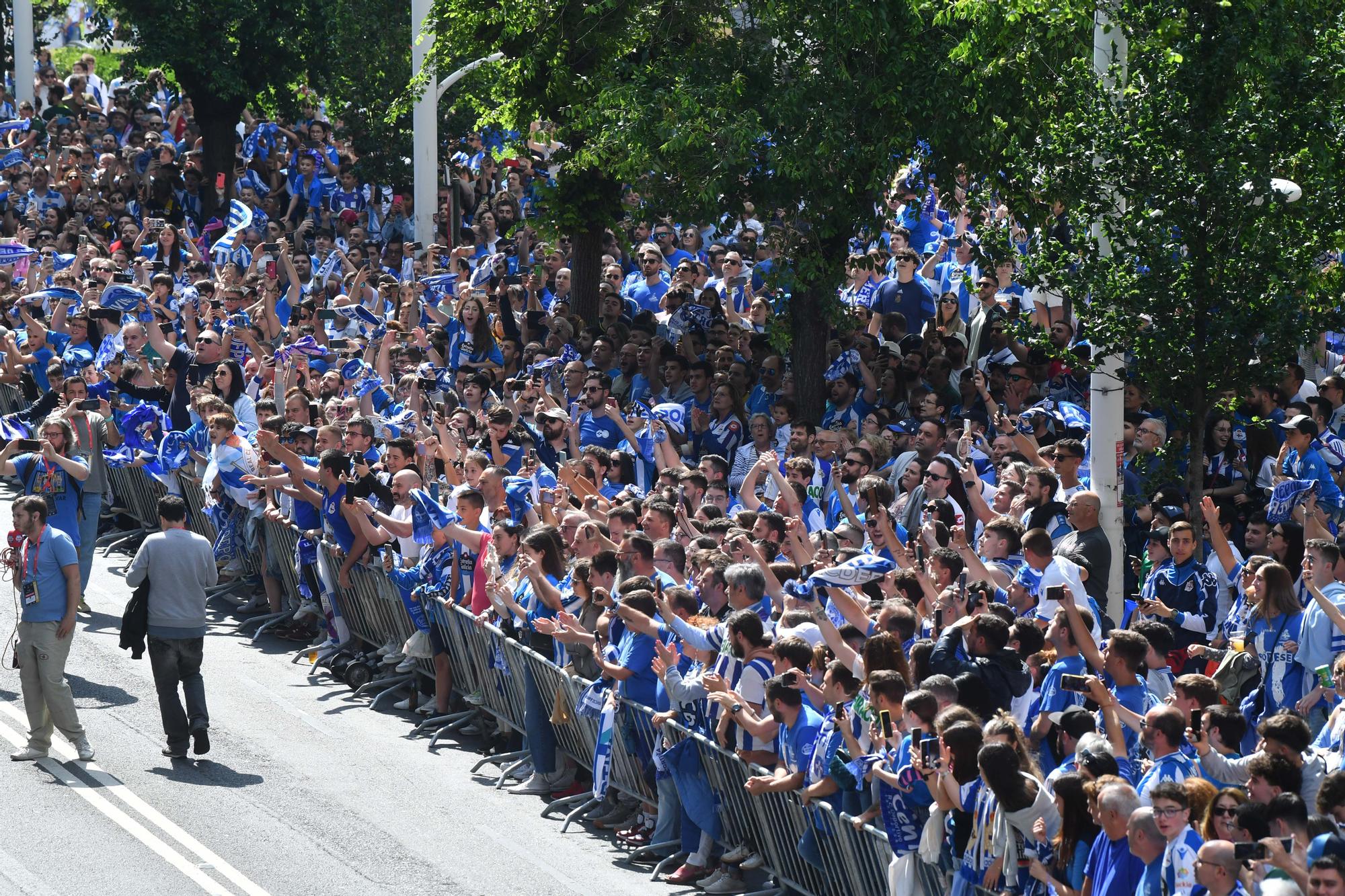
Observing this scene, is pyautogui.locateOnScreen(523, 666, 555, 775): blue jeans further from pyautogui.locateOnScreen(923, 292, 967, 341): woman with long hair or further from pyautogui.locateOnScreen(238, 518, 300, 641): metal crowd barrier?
pyautogui.locateOnScreen(923, 292, 967, 341): woman with long hair

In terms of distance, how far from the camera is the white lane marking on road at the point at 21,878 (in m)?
10.8

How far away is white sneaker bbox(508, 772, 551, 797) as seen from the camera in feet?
42.5

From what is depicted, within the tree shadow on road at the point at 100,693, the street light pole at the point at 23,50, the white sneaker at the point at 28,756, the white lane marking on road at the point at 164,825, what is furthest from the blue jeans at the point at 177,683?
the street light pole at the point at 23,50

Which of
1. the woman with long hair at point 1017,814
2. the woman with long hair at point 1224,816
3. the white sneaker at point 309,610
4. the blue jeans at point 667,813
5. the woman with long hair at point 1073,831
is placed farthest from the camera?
the white sneaker at point 309,610

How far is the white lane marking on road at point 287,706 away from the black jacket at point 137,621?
1.71 meters

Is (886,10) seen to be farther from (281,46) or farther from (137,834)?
(281,46)

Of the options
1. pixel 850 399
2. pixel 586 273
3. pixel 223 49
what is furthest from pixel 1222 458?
pixel 223 49

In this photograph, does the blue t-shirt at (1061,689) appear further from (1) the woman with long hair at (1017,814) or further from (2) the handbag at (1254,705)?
(2) the handbag at (1254,705)

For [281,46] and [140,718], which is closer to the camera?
[140,718]

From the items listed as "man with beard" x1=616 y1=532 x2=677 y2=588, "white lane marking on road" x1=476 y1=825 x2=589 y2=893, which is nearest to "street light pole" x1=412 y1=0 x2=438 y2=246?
"man with beard" x1=616 y1=532 x2=677 y2=588

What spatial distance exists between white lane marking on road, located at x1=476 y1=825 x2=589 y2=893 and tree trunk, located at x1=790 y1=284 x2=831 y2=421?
643 centimetres

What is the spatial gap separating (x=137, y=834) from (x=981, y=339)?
27.8 ft

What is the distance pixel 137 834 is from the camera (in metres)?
11.8

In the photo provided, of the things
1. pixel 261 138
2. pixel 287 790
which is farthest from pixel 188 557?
pixel 261 138
